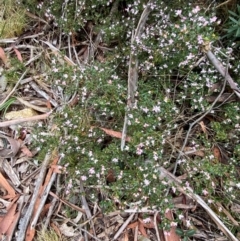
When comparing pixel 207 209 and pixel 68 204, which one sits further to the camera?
pixel 68 204

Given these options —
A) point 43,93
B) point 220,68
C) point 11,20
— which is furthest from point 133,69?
point 11,20

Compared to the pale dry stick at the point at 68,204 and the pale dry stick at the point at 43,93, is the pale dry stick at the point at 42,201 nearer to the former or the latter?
the pale dry stick at the point at 68,204

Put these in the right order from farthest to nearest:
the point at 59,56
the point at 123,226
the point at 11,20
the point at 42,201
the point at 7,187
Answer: the point at 11,20 → the point at 59,56 → the point at 7,187 → the point at 42,201 → the point at 123,226

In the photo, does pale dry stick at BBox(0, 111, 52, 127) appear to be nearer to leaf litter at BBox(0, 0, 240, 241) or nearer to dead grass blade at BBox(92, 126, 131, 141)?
leaf litter at BBox(0, 0, 240, 241)

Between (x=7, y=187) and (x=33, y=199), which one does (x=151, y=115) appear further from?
(x=7, y=187)

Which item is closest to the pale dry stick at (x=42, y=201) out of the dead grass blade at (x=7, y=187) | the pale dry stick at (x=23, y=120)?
the dead grass blade at (x=7, y=187)

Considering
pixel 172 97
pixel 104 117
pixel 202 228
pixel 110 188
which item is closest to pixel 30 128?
pixel 104 117

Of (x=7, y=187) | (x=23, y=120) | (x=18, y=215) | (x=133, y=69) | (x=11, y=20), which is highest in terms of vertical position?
(x=11, y=20)

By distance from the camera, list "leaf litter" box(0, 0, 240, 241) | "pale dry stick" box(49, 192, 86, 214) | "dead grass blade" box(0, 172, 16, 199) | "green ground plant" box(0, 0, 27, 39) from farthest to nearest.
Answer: "green ground plant" box(0, 0, 27, 39), "dead grass blade" box(0, 172, 16, 199), "pale dry stick" box(49, 192, 86, 214), "leaf litter" box(0, 0, 240, 241)

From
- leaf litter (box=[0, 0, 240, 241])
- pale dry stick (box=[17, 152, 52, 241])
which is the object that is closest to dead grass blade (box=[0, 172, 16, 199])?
leaf litter (box=[0, 0, 240, 241])

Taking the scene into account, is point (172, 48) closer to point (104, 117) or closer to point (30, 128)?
point (104, 117)
